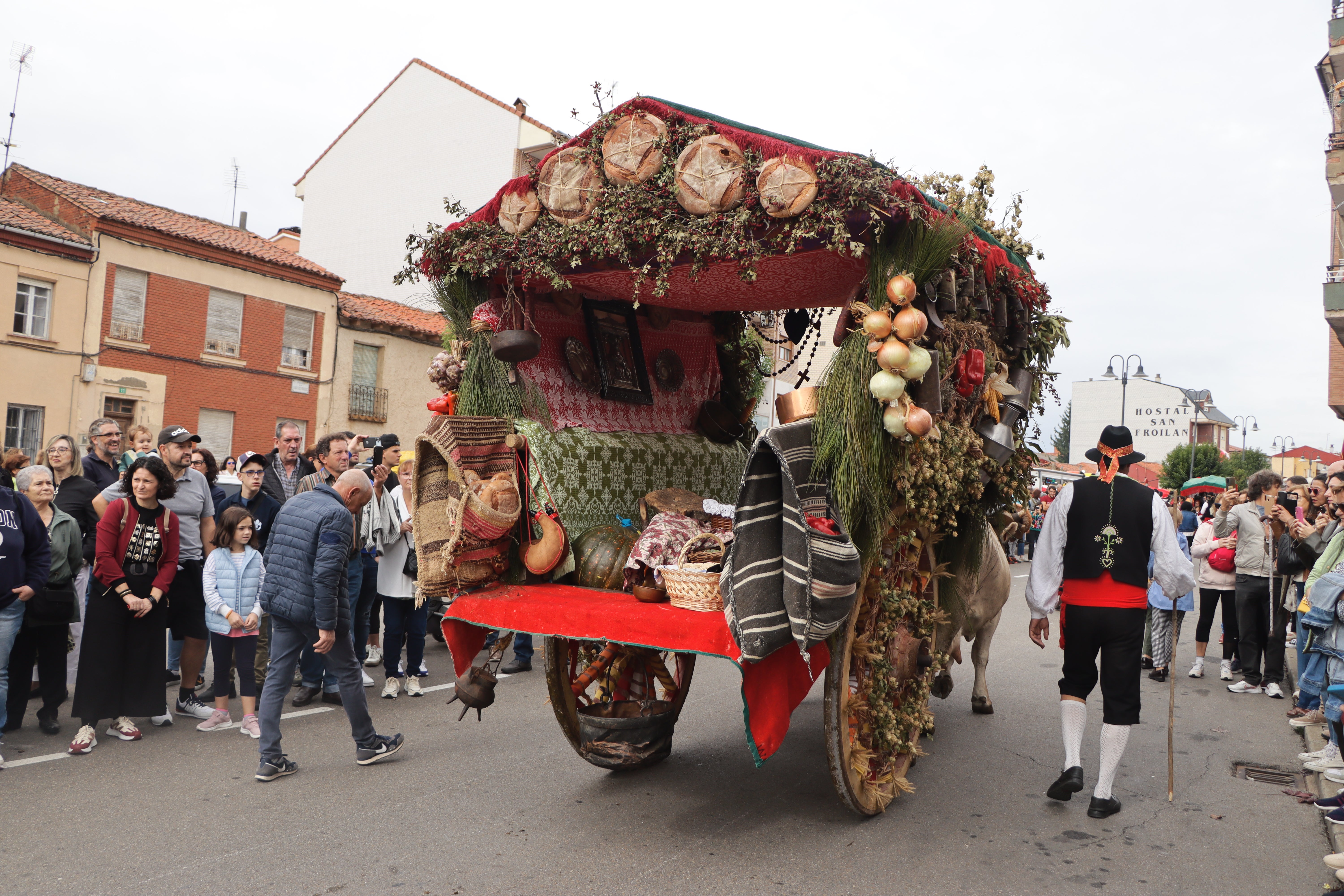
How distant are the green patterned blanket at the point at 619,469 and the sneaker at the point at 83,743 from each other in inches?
128

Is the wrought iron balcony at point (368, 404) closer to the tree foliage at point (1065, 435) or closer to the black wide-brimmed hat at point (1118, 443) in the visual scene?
the black wide-brimmed hat at point (1118, 443)

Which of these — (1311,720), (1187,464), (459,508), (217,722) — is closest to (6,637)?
(217,722)

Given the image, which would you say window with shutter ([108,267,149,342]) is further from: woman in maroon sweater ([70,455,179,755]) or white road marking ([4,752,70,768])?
white road marking ([4,752,70,768])

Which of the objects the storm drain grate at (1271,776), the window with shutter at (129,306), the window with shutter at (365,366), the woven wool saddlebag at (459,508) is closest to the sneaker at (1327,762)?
the storm drain grate at (1271,776)

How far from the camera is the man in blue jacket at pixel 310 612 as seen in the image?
509 cm

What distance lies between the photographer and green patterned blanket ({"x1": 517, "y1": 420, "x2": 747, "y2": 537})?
495 centimetres

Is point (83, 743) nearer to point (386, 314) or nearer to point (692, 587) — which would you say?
point (692, 587)

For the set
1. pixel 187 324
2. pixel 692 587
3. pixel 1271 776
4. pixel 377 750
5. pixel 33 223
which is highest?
pixel 33 223

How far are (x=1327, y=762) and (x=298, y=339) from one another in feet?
71.6

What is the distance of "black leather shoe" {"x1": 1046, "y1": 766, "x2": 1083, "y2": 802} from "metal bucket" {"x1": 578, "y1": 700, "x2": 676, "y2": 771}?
80.2 inches

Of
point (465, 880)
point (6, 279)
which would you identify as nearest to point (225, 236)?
point (6, 279)

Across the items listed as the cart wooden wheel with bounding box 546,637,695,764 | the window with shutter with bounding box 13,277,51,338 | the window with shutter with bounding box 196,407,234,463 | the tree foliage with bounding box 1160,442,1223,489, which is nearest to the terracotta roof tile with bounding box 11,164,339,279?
the window with shutter with bounding box 13,277,51,338

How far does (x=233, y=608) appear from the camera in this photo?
6.18 m

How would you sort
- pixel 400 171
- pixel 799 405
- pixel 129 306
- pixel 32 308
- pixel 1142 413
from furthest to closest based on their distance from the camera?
pixel 1142 413 < pixel 400 171 < pixel 129 306 < pixel 32 308 < pixel 799 405
